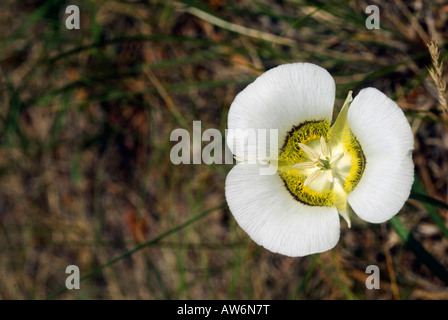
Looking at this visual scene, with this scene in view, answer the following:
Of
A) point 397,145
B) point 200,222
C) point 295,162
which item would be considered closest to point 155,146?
point 200,222

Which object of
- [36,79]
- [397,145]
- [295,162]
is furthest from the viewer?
[36,79]

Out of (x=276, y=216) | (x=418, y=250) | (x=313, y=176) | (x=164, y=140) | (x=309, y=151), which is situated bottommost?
(x=418, y=250)

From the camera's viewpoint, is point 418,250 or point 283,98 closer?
point 283,98

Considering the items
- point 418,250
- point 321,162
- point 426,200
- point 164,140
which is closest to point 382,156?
point 321,162

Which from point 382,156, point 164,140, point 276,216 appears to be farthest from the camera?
point 164,140

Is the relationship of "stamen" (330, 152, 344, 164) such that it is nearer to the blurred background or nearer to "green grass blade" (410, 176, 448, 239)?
"green grass blade" (410, 176, 448, 239)

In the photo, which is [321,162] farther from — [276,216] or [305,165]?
[276,216]
